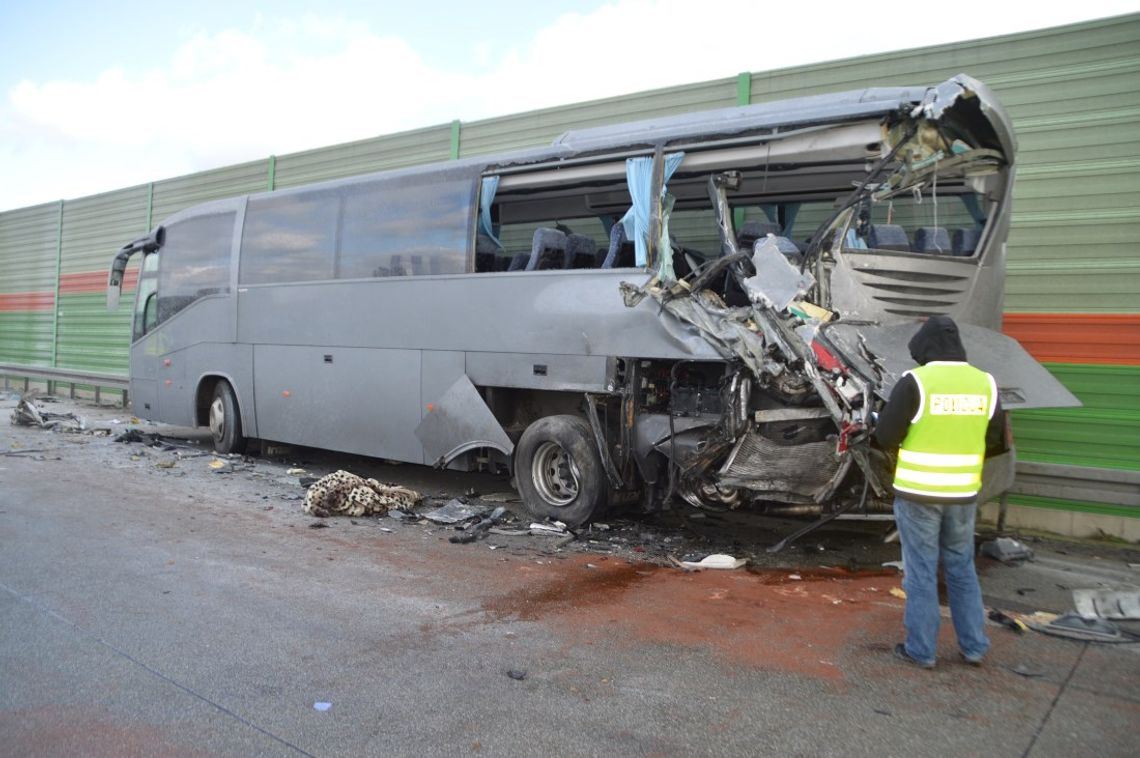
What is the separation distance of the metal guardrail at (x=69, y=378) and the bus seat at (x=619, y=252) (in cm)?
1253

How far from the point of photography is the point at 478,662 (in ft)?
13.9

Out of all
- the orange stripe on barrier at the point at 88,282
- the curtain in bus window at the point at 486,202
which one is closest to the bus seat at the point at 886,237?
the curtain in bus window at the point at 486,202

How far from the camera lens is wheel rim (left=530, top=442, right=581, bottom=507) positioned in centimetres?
768

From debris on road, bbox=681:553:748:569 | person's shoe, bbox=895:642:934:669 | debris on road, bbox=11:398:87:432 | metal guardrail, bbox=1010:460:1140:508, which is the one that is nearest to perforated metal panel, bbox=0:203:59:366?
debris on road, bbox=11:398:87:432

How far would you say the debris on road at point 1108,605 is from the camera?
5000 mm

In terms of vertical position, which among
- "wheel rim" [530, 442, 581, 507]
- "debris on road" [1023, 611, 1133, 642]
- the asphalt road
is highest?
"wheel rim" [530, 442, 581, 507]

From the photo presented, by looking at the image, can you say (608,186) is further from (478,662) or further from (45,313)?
(45,313)

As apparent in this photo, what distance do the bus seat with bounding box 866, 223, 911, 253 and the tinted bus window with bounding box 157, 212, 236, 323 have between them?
826cm

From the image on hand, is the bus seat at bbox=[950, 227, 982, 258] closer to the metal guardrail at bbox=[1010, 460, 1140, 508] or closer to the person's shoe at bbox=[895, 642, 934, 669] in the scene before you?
the metal guardrail at bbox=[1010, 460, 1140, 508]

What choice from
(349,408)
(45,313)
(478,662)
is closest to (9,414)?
(45,313)

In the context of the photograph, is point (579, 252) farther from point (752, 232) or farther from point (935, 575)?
point (935, 575)

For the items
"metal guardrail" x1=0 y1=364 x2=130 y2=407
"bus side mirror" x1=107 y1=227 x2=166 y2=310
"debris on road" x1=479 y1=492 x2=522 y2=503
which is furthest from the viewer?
"metal guardrail" x1=0 y1=364 x2=130 y2=407

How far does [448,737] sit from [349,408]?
21.8ft

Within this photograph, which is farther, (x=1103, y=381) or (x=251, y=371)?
(x=251, y=371)
